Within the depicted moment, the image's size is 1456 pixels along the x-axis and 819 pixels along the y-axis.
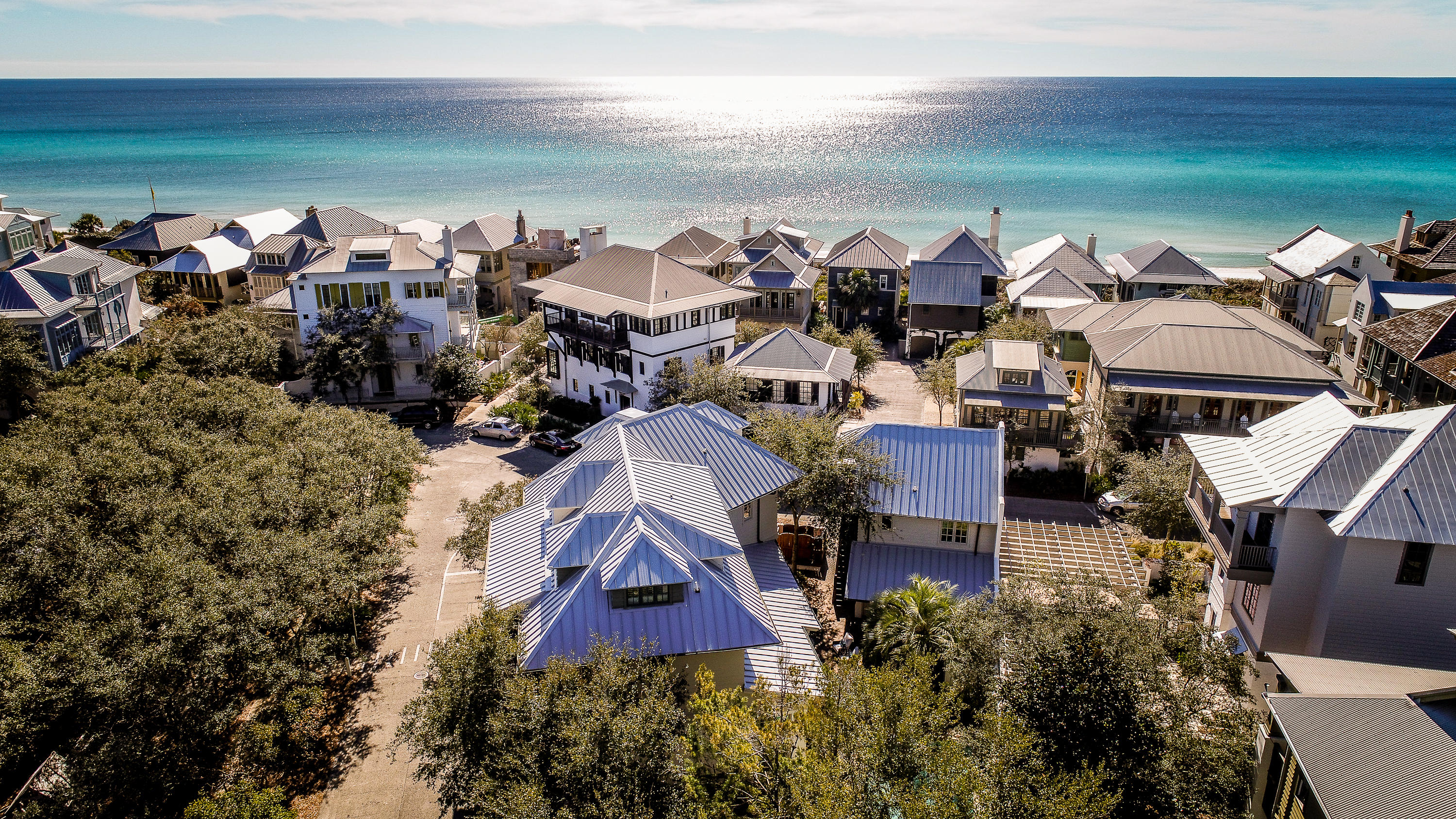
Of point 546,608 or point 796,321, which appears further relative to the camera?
point 796,321

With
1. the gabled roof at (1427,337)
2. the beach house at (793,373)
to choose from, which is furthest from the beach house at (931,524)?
the gabled roof at (1427,337)

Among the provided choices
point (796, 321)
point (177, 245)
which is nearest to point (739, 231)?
point (796, 321)

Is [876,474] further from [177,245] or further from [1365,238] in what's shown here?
[1365,238]

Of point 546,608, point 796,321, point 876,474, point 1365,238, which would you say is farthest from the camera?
point 1365,238

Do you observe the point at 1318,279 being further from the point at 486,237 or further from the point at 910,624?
the point at 486,237

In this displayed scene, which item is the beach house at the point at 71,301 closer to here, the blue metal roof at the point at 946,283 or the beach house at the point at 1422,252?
the blue metal roof at the point at 946,283

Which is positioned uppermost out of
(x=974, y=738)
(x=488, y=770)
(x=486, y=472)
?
(x=974, y=738)
